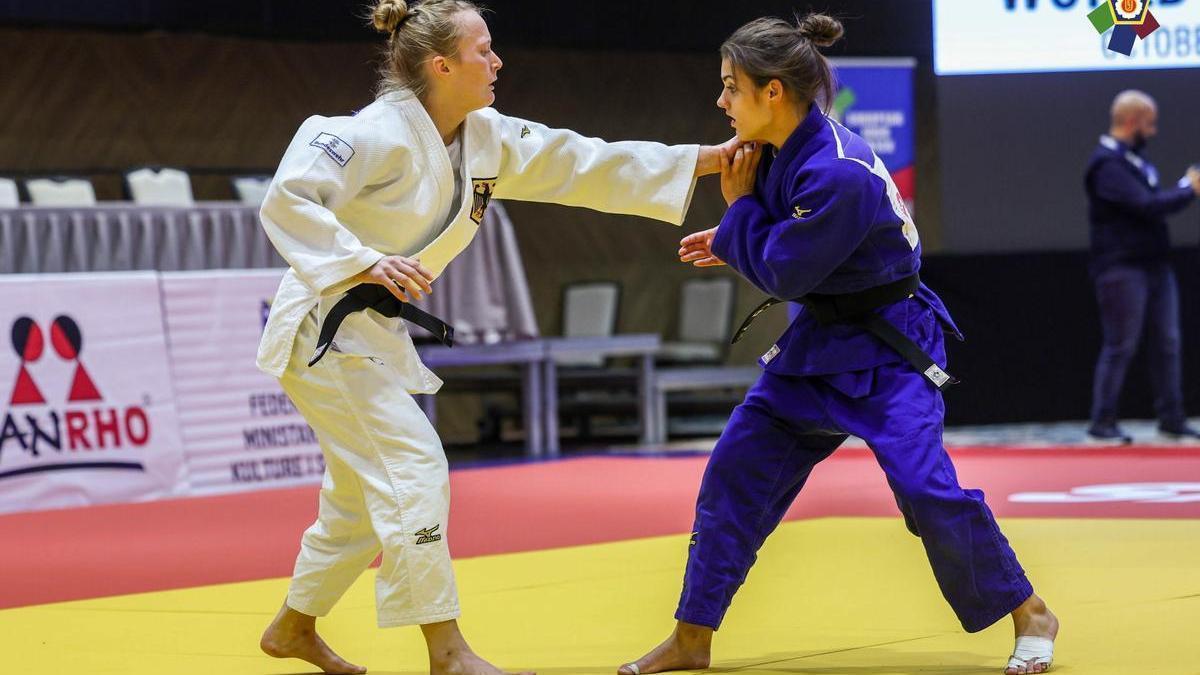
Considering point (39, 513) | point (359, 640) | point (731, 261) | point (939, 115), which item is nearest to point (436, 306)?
point (39, 513)

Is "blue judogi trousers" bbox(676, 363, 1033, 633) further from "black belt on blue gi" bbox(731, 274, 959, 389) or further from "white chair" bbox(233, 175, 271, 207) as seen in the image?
"white chair" bbox(233, 175, 271, 207)

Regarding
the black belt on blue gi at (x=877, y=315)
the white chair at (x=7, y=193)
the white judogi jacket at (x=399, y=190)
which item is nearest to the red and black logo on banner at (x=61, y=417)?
the white chair at (x=7, y=193)

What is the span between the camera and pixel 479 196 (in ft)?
10.2

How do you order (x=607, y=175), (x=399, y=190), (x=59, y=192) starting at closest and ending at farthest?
(x=399, y=190) < (x=607, y=175) < (x=59, y=192)

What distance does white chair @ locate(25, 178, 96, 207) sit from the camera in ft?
29.1

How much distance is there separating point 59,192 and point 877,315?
7105 millimetres

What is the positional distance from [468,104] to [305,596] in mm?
986

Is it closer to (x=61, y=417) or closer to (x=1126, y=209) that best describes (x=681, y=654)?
(x=61, y=417)

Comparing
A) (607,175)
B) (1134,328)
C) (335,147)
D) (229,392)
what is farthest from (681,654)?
(1134,328)

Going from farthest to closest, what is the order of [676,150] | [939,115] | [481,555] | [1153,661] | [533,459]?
[939,115], [533,459], [481,555], [676,150], [1153,661]

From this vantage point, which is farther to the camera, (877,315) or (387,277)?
(877,315)

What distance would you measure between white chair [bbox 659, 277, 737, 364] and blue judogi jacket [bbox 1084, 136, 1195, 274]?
312 centimetres

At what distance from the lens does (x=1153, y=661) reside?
2.78 m

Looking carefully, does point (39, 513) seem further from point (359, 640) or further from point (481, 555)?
point (359, 640)
